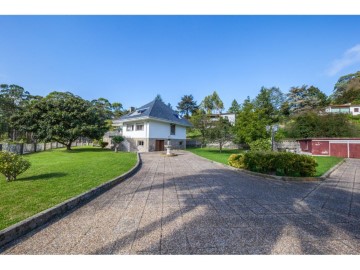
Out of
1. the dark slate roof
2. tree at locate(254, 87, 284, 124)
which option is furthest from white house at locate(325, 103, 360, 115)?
the dark slate roof

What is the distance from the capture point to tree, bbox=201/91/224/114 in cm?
5512

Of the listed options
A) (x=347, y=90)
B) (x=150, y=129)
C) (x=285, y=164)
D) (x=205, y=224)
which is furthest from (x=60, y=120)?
(x=347, y=90)

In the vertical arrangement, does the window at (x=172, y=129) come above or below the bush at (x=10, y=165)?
above

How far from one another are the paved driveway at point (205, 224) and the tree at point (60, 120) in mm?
18014

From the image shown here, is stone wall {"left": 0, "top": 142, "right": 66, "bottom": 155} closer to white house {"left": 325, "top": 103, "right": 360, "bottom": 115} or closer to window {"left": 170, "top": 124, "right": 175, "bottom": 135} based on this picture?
window {"left": 170, "top": 124, "right": 175, "bottom": 135}

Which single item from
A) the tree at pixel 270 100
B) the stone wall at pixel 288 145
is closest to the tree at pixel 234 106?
the tree at pixel 270 100

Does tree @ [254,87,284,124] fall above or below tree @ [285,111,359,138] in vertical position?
above

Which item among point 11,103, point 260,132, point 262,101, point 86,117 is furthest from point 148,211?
point 11,103

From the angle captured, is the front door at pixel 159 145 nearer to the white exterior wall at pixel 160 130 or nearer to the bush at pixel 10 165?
the white exterior wall at pixel 160 130

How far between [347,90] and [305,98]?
15.1m

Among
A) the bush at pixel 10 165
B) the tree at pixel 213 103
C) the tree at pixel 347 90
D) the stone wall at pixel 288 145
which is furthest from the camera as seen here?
the tree at pixel 213 103

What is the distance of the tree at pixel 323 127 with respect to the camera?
25391 millimetres

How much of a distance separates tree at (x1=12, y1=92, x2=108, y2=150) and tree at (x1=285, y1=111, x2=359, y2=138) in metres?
30.3

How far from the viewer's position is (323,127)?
2655 centimetres
